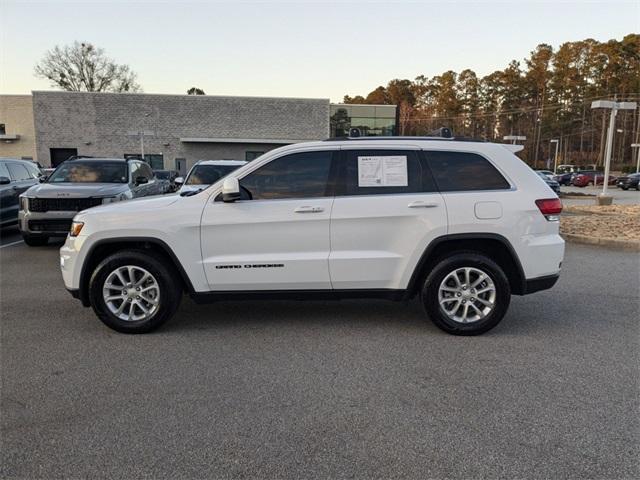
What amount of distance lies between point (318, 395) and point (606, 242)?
29.5ft

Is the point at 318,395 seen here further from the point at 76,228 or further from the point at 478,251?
the point at 76,228

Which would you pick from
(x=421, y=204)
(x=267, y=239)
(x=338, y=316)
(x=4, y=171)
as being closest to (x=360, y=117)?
(x=4, y=171)

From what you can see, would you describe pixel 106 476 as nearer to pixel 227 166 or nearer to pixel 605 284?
pixel 605 284

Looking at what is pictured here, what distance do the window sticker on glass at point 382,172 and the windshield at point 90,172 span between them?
23.4 feet

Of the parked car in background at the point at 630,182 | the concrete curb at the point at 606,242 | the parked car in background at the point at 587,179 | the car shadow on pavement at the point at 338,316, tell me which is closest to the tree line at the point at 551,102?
the parked car in background at the point at 587,179

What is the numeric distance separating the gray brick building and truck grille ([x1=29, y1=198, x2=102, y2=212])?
1197 inches

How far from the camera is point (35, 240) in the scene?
9938mm

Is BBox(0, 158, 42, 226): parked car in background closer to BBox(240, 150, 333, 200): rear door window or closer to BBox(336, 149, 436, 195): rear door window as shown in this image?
BBox(240, 150, 333, 200): rear door window

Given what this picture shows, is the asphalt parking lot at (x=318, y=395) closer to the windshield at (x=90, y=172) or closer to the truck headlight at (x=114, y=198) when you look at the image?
the truck headlight at (x=114, y=198)

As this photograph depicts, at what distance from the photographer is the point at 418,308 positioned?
5.98 meters

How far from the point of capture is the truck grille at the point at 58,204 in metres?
9.29

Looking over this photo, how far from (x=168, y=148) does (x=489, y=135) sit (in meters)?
65.2

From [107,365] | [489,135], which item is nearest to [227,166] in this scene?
[107,365]

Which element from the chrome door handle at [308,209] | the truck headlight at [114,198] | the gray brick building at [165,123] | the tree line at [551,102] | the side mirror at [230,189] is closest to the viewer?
the side mirror at [230,189]
